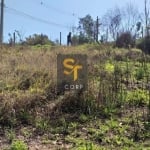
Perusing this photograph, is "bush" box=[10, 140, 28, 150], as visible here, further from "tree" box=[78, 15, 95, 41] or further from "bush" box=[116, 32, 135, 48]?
"tree" box=[78, 15, 95, 41]

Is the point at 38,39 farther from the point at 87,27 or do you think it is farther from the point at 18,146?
the point at 18,146

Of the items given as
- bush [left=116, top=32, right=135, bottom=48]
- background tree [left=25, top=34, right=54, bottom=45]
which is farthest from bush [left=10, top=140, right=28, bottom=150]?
background tree [left=25, top=34, right=54, bottom=45]

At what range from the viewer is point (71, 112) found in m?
7.64

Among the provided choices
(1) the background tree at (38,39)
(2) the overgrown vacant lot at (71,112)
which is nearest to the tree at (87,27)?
(1) the background tree at (38,39)

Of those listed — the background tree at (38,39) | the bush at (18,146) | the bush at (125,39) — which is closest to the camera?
the bush at (18,146)

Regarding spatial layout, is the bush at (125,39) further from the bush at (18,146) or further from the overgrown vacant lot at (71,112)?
the bush at (18,146)

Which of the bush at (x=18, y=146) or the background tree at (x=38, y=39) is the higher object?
the background tree at (x=38, y=39)

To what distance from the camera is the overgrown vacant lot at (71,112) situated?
6.42 m

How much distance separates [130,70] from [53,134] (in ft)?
16.2

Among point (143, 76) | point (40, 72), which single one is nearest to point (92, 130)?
point (40, 72)

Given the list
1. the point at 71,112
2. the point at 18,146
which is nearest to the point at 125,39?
the point at 71,112

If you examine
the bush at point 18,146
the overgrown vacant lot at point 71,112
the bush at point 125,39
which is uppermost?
the bush at point 125,39

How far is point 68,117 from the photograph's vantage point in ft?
24.2

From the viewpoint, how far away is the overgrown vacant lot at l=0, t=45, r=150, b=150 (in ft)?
21.1
